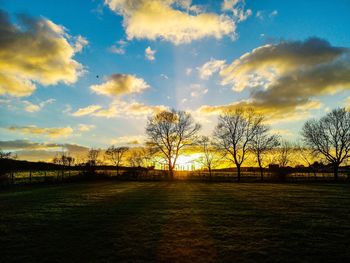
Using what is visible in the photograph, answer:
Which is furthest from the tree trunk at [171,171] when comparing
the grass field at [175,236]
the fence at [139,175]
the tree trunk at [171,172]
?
the grass field at [175,236]

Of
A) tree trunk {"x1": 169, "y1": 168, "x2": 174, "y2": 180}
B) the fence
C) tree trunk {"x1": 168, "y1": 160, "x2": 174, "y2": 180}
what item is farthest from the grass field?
tree trunk {"x1": 168, "y1": 160, "x2": 174, "y2": 180}

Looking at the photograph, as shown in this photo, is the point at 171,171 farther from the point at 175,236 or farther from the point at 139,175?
the point at 175,236

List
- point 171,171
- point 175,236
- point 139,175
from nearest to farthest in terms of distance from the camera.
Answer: point 175,236 < point 139,175 < point 171,171

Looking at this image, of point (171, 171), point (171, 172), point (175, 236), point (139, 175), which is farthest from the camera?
point (171, 171)

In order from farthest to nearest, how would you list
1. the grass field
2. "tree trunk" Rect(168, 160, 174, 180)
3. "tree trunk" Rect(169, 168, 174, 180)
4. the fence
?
"tree trunk" Rect(168, 160, 174, 180) → "tree trunk" Rect(169, 168, 174, 180) → the fence → the grass field

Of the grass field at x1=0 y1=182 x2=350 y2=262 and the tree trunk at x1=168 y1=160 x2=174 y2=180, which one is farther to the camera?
the tree trunk at x1=168 y1=160 x2=174 y2=180

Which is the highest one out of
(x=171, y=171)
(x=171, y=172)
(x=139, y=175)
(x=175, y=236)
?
(x=171, y=171)

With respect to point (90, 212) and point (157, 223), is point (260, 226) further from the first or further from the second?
point (90, 212)

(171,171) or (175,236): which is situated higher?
(171,171)

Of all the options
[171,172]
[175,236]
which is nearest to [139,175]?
[171,172]

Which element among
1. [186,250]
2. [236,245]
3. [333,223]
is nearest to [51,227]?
[186,250]

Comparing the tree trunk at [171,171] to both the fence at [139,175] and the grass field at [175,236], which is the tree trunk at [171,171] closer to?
the fence at [139,175]

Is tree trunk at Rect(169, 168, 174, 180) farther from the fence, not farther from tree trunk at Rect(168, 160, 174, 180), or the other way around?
the fence

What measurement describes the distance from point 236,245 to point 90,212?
8266 millimetres
